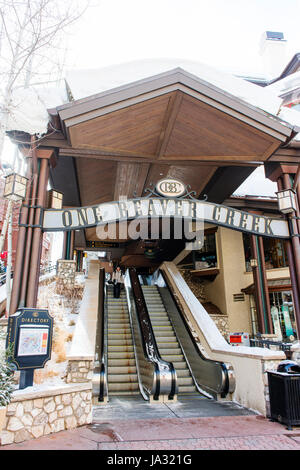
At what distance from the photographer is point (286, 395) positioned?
578cm

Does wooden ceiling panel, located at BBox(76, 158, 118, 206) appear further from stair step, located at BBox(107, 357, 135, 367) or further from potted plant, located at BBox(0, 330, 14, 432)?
potted plant, located at BBox(0, 330, 14, 432)

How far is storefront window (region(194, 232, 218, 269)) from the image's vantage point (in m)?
19.3

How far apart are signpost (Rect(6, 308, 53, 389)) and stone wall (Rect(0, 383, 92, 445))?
44 cm

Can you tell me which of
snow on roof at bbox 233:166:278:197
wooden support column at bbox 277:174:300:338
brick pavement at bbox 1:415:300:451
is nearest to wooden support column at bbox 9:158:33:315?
brick pavement at bbox 1:415:300:451

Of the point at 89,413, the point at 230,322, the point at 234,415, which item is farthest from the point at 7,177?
the point at 230,322

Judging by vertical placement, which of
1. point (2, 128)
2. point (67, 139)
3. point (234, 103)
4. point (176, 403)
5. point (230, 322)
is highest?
point (234, 103)

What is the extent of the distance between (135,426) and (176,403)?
7.17 feet

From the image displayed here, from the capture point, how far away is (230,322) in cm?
1786

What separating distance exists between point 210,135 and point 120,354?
6.93 metres

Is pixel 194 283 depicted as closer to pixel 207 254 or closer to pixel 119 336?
pixel 207 254

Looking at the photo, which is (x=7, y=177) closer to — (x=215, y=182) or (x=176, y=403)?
(x=176, y=403)

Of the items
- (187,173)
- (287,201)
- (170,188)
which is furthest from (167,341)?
(187,173)

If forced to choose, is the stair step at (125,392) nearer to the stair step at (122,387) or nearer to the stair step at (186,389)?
the stair step at (122,387)

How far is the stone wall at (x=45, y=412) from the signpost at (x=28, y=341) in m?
0.44
